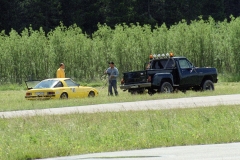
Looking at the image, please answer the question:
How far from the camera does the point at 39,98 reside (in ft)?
114

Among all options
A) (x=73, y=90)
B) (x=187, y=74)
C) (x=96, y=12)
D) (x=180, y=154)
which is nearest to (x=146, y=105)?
(x=73, y=90)

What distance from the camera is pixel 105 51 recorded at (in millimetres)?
69125

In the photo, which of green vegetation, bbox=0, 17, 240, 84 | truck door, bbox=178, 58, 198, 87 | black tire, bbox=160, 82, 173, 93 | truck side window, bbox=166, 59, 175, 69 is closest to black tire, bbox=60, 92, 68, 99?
black tire, bbox=160, 82, 173, 93

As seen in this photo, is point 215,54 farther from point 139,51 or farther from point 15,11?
point 15,11

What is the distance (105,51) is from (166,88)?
110 ft

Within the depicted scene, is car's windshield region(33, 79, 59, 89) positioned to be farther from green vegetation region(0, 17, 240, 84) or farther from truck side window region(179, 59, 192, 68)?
green vegetation region(0, 17, 240, 84)

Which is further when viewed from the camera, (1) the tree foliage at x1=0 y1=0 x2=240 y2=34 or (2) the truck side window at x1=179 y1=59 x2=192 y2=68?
(1) the tree foliage at x1=0 y1=0 x2=240 y2=34

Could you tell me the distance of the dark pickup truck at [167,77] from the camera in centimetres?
3591

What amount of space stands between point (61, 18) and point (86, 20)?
11.5 ft

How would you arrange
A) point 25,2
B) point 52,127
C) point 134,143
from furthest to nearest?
point 25,2, point 52,127, point 134,143

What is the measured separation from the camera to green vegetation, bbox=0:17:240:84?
66.7 meters

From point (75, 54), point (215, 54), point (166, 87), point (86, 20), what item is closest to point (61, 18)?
point (86, 20)

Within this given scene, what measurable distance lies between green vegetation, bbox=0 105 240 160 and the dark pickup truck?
41.8ft

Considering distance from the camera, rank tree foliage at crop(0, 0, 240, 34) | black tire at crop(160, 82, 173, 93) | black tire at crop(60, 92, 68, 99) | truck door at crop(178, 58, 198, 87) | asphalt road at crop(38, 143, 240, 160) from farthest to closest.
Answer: tree foliage at crop(0, 0, 240, 34) → truck door at crop(178, 58, 198, 87) → black tire at crop(160, 82, 173, 93) → black tire at crop(60, 92, 68, 99) → asphalt road at crop(38, 143, 240, 160)
